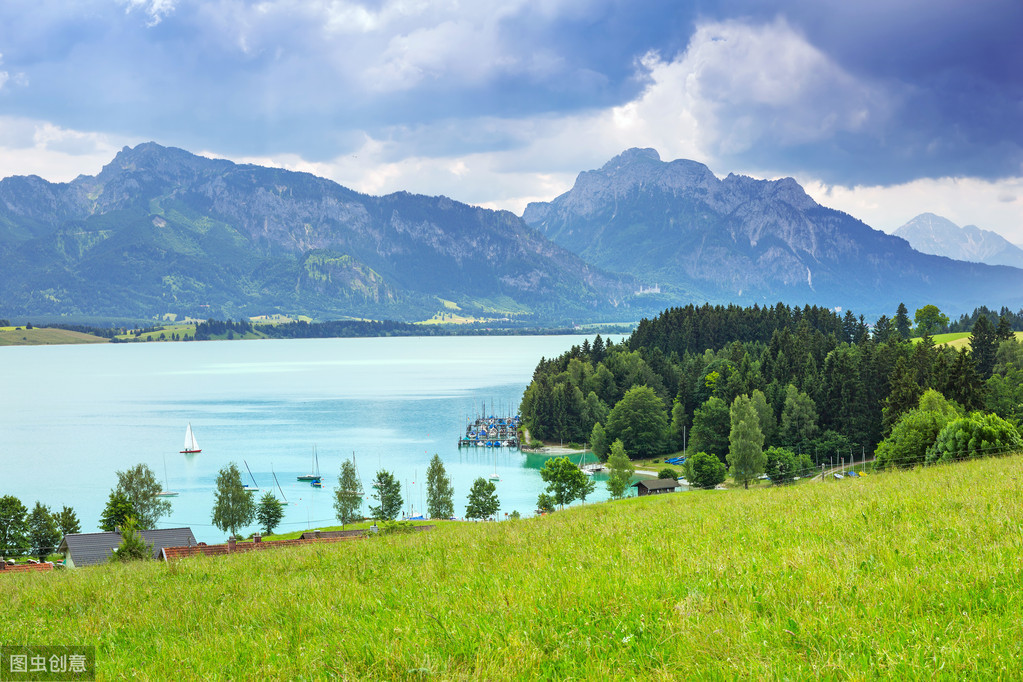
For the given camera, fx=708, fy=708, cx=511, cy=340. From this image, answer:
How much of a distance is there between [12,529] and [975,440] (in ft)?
230

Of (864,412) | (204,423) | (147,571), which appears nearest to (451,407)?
(204,423)

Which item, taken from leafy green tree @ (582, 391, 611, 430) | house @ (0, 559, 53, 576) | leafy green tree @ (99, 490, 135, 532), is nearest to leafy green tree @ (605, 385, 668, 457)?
leafy green tree @ (582, 391, 611, 430)

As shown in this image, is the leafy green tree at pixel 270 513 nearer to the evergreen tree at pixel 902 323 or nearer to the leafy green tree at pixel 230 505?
the leafy green tree at pixel 230 505

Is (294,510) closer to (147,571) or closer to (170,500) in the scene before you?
(170,500)

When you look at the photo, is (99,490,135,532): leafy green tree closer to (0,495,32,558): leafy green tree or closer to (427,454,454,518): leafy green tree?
(0,495,32,558): leafy green tree

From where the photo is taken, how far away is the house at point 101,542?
4641cm

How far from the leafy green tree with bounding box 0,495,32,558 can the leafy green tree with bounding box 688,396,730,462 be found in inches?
3081

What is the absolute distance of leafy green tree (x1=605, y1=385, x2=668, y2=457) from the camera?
109562mm

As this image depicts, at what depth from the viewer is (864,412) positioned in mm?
90812

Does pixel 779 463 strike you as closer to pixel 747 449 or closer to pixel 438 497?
pixel 747 449

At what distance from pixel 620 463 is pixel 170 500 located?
2191 inches

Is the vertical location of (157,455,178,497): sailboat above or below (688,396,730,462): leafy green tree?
below

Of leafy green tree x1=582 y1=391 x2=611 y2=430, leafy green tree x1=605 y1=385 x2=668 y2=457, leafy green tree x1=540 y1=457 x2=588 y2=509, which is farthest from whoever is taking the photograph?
leafy green tree x1=582 y1=391 x2=611 y2=430

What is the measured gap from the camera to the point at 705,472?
3142 inches
